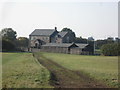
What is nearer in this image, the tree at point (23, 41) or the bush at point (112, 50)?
the bush at point (112, 50)

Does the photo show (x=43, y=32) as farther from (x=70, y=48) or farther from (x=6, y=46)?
(x=6, y=46)

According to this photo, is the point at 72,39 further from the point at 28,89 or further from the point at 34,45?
the point at 28,89

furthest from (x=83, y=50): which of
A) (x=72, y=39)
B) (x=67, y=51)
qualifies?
(x=72, y=39)

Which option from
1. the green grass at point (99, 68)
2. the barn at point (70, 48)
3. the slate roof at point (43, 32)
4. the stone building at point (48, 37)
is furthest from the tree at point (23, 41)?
the green grass at point (99, 68)

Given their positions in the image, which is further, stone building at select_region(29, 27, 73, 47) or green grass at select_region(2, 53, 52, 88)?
stone building at select_region(29, 27, 73, 47)

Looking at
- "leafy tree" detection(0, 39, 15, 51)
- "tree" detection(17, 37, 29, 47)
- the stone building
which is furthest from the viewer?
"tree" detection(17, 37, 29, 47)

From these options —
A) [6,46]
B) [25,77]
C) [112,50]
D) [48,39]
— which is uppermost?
[48,39]

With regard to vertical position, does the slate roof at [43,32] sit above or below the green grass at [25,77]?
above

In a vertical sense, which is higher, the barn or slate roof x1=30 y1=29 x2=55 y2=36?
slate roof x1=30 y1=29 x2=55 y2=36

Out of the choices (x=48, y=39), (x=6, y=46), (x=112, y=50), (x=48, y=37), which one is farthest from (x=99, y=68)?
(x=48, y=37)

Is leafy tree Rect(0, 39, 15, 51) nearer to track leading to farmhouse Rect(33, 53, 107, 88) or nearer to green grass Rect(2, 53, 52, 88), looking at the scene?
green grass Rect(2, 53, 52, 88)

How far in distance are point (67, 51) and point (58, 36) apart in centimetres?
2658

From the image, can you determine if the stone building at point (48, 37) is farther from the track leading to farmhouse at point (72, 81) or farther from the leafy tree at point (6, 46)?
the track leading to farmhouse at point (72, 81)

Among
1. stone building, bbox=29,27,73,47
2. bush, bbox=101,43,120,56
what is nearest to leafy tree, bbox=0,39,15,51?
stone building, bbox=29,27,73,47
